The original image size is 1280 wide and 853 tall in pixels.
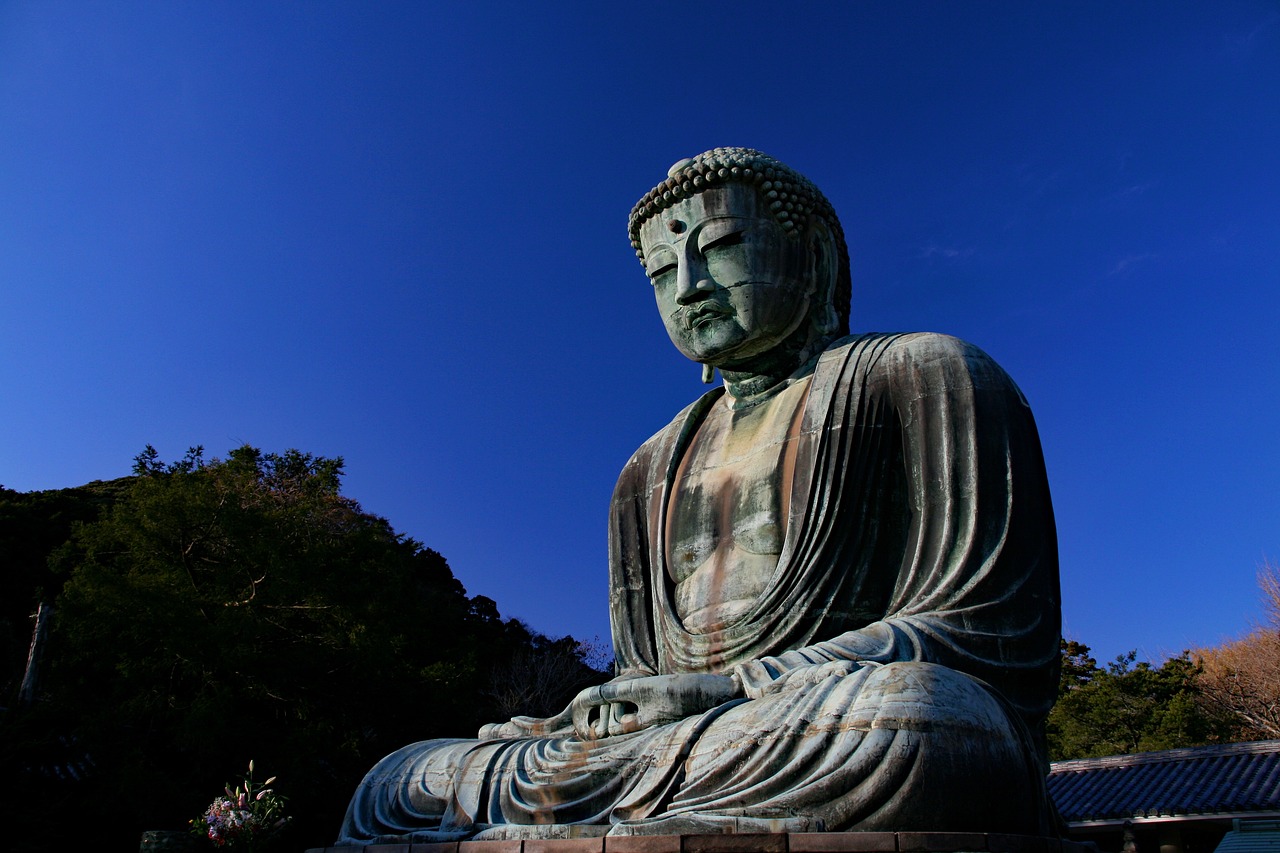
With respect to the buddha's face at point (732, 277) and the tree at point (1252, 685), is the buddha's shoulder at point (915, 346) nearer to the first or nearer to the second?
the buddha's face at point (732, 277)

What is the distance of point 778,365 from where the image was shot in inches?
249

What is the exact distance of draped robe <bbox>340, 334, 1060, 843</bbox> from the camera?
3.54 m

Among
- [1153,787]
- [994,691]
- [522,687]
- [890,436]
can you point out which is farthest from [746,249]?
[522,687]

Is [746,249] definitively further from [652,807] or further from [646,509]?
[652,807]

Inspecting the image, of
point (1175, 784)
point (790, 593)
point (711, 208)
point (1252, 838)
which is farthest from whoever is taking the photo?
point (1175, 784)

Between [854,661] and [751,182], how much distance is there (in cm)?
331

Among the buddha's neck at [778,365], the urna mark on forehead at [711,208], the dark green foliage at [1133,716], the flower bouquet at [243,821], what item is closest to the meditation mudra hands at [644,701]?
the flower bouquet at [243,821]

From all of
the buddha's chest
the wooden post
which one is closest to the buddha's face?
the buddha's chest

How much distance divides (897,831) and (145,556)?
1687 centimetres

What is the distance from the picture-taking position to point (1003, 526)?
16.1ft

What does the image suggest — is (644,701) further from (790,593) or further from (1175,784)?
(1175,784)

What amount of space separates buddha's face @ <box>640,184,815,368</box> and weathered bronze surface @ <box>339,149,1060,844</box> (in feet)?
0.05

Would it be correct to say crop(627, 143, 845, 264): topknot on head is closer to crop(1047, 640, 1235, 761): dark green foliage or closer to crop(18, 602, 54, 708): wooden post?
crop(18, 602, 54, 708): wooden post

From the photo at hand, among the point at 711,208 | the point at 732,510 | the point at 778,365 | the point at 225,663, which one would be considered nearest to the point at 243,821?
the point at 732,510
